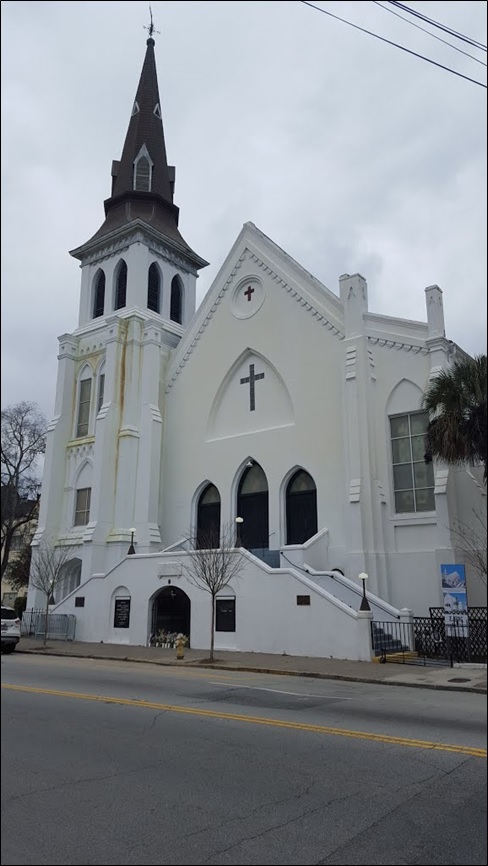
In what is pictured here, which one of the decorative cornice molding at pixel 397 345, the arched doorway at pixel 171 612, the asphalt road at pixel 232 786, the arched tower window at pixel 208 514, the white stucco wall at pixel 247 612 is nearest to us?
the asphalt road at pixel 232 786

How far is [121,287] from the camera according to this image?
36375mm

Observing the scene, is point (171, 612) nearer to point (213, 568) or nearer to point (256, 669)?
point (213, 568)

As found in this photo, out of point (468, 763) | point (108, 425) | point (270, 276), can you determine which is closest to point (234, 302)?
point (270, 276)

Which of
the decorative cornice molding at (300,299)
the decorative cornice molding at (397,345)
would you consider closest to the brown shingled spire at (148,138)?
the decorative cornice molding at (300,299)

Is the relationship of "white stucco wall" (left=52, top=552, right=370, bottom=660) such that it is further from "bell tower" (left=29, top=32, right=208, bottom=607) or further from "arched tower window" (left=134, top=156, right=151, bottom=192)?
"arched tower window" (left=134, top=156, right=151, bottom=192)

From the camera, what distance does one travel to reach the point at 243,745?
7.83m

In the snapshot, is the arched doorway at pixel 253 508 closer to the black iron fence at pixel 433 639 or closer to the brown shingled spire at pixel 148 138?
the black iron fence at pixel 433 639

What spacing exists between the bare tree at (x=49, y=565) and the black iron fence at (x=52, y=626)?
3.18 ft

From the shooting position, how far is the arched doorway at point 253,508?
27672 millimetres

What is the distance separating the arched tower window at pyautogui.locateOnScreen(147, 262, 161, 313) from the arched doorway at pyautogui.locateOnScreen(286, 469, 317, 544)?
1436 cm

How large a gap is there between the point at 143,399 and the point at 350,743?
25.5 meters

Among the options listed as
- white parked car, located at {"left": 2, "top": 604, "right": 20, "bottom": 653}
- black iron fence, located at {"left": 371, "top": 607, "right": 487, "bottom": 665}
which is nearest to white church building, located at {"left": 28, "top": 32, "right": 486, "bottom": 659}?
black iron fence, located at {"left": 371, "top": 607, "right": 487, "bottom": 665}

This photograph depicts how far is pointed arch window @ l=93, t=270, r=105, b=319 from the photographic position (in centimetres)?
3703

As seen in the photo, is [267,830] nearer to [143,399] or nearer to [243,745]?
[243,745]
